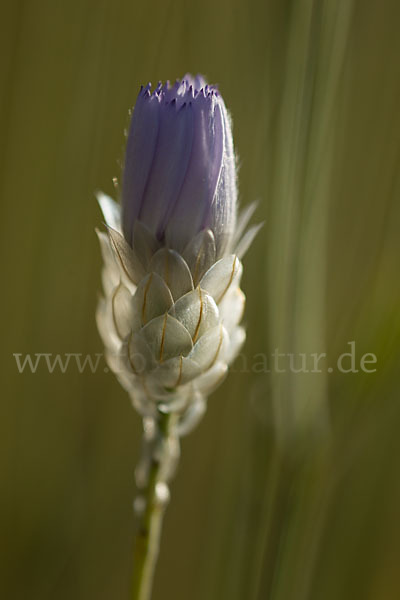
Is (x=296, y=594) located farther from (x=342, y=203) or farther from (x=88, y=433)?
(x=342, y=203)

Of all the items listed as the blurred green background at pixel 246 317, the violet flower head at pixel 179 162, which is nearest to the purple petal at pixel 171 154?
the violet flower head at pixel 179 162

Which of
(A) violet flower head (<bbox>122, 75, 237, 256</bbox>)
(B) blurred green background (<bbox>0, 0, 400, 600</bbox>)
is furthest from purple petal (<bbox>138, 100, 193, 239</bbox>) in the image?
(B) blurred green background (<bbox>0, 0, 400, 600</bbox>)

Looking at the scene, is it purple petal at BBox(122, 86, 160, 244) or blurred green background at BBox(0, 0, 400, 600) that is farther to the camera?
blurred green background at BBox(0, 0, 400, 600)

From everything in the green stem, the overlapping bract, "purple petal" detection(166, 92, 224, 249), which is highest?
"purple petal" detection(166, 92, 224, 249)

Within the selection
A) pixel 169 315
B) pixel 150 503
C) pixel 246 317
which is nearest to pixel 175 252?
pixel 169 315

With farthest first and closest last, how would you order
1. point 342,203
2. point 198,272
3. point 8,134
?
point 342,203 → point 8,134 → point 198,272

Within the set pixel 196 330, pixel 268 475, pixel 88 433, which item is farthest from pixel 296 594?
pixel 88 433

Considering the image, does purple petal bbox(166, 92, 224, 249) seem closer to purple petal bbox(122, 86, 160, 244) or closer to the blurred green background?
purple petal bbox(122, 86, 160, 244)
